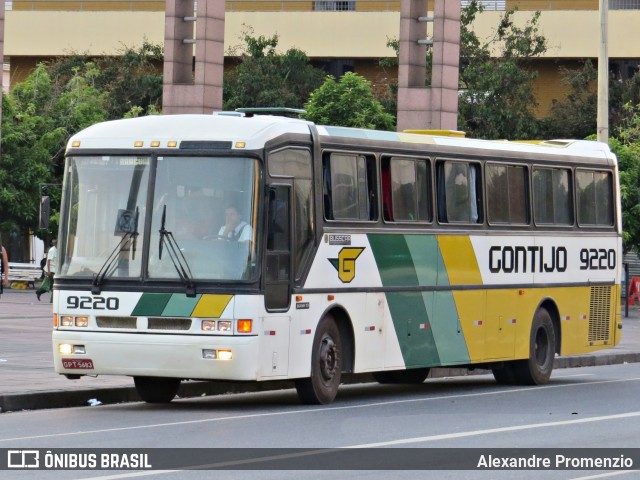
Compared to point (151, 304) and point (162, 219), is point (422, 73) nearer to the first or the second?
point (162, 219)

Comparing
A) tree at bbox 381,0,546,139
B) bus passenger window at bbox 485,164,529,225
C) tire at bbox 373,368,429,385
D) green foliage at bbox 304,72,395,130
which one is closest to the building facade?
tree at bbox 381,0,546,139

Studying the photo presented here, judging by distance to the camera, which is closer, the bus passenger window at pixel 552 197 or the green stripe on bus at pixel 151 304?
the green stripe on bus at pixel 151 304

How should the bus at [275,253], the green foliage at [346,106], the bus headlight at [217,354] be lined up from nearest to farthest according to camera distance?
the bus headlight at [217,354] < the bus at [275,253] < the green foliage at [346,106]

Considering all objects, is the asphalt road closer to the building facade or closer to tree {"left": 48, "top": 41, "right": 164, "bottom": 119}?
tree {"left": 48, "top": 41, "right": 164, "bottom": 119}

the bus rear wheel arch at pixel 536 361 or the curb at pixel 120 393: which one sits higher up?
the bus rear wheel arch at pixel 536 361

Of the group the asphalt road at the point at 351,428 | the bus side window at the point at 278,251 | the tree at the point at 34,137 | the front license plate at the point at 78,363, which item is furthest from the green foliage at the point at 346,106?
the front license plate at the point at 78,363

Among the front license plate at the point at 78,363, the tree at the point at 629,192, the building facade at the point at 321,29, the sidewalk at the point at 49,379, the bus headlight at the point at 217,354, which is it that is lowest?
the sidewalk at the point at 49,379

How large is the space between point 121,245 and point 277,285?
66.0 inches

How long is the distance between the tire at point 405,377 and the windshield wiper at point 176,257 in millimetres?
5990

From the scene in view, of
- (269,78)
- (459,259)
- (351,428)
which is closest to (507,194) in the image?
(459,259)

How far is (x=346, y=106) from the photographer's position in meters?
53.3

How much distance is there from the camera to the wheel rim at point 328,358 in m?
16.7

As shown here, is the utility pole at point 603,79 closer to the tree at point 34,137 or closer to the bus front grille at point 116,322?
the bus front grille at point 116,322

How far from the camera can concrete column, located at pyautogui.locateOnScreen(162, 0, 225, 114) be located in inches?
1394
